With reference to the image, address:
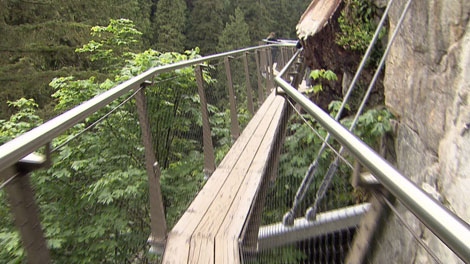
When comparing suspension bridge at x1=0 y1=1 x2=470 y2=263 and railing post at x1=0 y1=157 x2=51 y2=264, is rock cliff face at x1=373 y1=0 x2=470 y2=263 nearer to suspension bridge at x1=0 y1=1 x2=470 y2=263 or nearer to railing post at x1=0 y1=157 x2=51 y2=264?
suspension bridge at x1=0 y1=1 x2=470 y2=263

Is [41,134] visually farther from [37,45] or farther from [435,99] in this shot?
[37,45]

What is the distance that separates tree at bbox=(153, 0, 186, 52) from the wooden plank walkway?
28093 millimetres

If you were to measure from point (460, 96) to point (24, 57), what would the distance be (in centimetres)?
1118

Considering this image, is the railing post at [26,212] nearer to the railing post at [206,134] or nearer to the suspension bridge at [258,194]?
the suspension bridge at [258,194]

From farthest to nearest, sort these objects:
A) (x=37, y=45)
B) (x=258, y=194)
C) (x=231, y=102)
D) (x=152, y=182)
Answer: (x=37, y=45) < (x=231, y=102) < (x=258, y=194) < (x=152, y=182)

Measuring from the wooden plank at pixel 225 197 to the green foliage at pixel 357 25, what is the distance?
230 cm

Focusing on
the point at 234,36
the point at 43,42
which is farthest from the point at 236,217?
the point at 234,36

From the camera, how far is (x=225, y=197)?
306 centimetres

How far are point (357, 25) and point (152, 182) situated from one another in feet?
14.8

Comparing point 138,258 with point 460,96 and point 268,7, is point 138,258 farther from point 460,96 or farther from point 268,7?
point 268,7

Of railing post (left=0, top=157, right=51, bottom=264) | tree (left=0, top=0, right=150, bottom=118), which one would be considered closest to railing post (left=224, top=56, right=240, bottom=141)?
railing post (left=0, top=157, right=51, bottom=264)

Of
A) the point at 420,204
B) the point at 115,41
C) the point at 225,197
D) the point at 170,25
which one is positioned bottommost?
the point at 170,25

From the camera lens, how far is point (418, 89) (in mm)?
3535

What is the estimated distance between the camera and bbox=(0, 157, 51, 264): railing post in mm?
968
